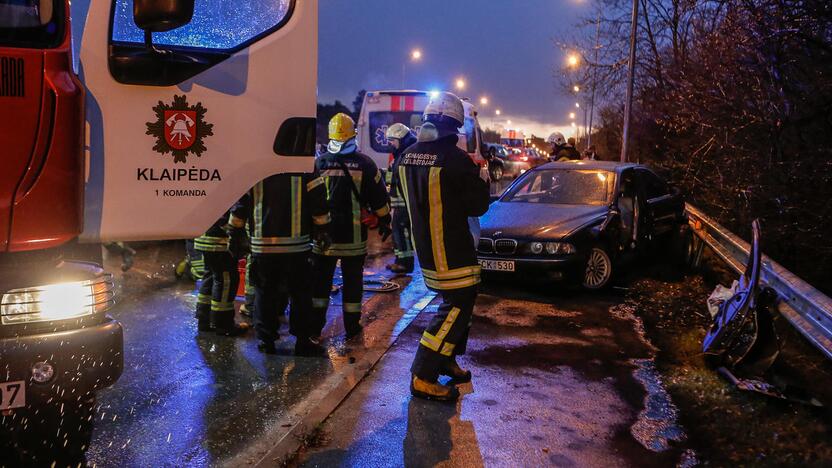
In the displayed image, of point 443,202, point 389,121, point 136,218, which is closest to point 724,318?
point 443,202

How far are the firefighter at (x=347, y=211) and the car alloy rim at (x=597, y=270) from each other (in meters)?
2.98

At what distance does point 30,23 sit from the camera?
2.77 metres

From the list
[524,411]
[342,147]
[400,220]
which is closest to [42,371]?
[524,411]

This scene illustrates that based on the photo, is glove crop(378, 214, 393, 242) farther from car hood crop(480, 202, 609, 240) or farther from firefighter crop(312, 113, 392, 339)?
car hood crop(480, 202, 609, 240)

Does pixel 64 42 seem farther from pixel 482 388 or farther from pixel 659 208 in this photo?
pixel 659 208

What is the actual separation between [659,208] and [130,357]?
23.2 ft

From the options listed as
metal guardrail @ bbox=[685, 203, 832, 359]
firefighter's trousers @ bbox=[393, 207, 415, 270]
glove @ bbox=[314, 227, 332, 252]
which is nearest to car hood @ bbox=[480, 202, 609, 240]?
firefighter's trousers @ bbox=[393, 207, 415, 270]

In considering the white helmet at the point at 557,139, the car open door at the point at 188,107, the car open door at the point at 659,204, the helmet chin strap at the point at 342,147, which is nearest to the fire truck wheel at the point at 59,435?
the car open door at the point at 188,107

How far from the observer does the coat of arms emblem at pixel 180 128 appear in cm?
323

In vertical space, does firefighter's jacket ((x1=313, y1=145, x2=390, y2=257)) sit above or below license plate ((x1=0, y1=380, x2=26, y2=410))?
above

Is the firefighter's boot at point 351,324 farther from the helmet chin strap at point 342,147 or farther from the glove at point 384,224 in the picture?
the helmet chin strap at point 342,147

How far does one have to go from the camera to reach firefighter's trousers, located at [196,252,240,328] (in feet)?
18.3

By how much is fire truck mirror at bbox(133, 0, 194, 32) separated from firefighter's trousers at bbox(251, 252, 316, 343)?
2.30 metres

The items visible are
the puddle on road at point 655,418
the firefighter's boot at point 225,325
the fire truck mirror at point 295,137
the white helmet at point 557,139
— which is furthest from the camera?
the white helmet at point 557,139
